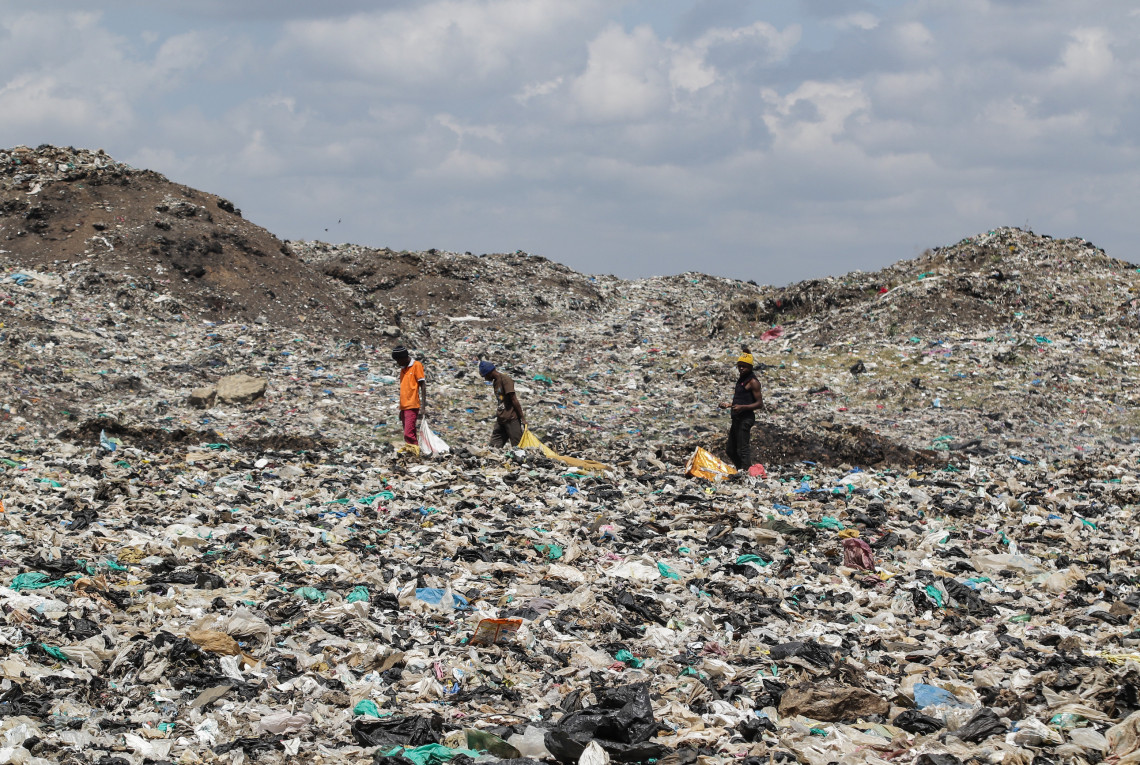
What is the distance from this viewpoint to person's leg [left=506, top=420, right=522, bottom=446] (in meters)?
10.1

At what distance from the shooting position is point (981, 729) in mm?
3916

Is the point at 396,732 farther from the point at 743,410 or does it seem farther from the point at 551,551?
the point at 743,410

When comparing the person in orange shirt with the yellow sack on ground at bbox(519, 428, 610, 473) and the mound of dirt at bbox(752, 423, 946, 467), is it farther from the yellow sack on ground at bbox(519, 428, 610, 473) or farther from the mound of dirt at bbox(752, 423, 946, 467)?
the mound of dirt at bbox(752, 423, 946, 467)

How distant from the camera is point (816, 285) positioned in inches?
806

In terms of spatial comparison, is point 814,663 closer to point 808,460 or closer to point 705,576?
point 705,576

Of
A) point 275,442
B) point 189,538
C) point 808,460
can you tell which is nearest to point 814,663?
point 189,538

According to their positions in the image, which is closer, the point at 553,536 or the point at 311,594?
the point at 311,594

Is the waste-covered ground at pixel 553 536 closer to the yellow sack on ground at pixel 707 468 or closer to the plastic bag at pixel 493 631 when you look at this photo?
the plastic bag at pixel 493 631

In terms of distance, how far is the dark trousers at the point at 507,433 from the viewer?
1012cm

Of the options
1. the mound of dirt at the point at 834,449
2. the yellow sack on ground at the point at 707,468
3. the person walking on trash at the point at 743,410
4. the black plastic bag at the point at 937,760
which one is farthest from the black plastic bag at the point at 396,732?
the mound of dirt at the point at 834,449

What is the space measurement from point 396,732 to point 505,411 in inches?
248

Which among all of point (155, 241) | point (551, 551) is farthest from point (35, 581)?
point (155, 241)

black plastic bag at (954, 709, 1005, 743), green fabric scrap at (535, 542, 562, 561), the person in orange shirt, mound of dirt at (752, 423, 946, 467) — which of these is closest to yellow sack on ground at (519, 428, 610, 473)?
the person in orange shirt

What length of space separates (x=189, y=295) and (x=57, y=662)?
45.2ft
